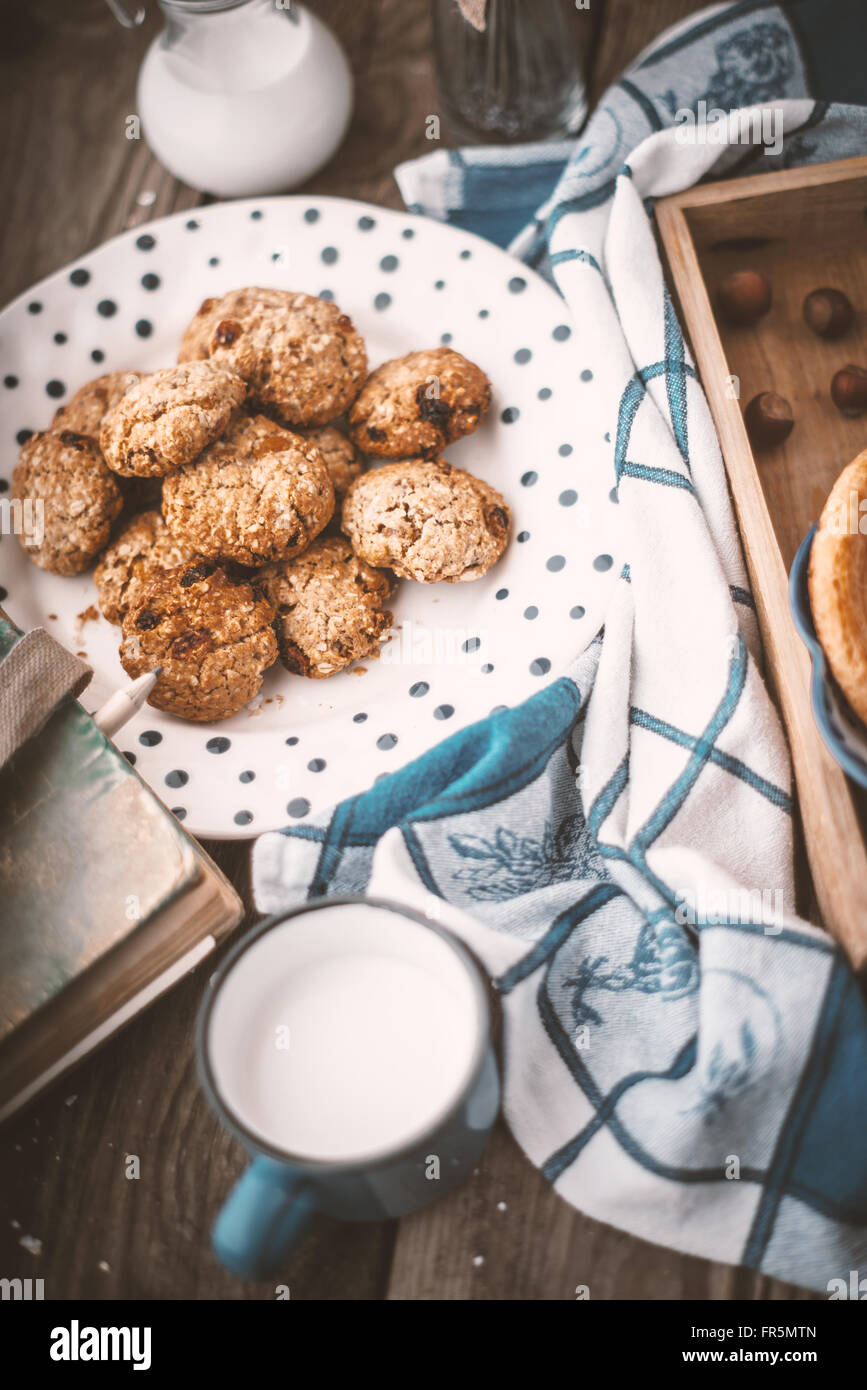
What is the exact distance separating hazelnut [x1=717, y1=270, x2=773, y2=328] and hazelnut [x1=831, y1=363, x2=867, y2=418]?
0.10 meters

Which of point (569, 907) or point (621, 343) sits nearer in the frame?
point (569, 907)

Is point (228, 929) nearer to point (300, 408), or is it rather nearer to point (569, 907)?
point (569, 907)

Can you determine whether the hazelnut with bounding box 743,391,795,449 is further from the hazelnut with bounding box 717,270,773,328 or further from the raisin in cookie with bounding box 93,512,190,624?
the raisin in cookie with bounding box 93,512,190,624

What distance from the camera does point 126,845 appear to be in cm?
70

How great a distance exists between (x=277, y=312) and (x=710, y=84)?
539mm

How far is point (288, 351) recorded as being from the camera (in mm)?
902


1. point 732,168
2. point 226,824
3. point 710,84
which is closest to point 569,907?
point 226,824

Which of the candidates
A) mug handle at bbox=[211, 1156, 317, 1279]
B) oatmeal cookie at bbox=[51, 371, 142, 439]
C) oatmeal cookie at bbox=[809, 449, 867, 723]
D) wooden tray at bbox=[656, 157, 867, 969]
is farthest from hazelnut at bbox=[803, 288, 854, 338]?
mug handle at bbox=[211, 1156, 317, 1279]

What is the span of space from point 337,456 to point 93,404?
253 millimetres

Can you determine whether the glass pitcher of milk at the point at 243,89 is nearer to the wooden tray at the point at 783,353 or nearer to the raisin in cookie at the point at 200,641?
the wooden tray at the point at 783,353

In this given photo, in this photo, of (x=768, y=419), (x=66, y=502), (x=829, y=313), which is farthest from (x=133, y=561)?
(x=829, y=313)

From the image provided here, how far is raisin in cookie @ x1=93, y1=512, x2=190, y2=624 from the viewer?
2.89 feet
